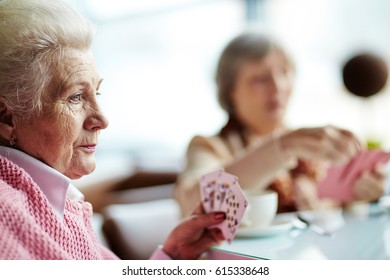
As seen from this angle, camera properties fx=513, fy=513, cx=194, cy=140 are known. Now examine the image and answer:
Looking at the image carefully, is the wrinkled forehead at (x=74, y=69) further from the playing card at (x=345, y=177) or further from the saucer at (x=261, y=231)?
the playing card at (x=345, y=177)

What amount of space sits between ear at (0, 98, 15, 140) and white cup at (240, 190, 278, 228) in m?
0.50

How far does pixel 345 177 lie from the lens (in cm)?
136

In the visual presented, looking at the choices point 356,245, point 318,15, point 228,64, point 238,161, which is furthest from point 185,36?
point 356,245

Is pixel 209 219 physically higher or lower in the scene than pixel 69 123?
lower

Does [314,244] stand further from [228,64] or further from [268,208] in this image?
[228,64]

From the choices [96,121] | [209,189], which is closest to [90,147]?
[96,121]

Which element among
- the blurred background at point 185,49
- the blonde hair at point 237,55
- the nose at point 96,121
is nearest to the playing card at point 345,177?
the blonde hair at point 237,55

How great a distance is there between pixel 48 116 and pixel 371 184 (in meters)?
0.97

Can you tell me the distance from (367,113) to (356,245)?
1631 mm

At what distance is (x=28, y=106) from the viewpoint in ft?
2.20

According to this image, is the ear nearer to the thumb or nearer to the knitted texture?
the knitted texture

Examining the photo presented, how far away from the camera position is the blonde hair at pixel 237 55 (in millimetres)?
1506

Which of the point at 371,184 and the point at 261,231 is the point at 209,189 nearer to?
the point at 261,231

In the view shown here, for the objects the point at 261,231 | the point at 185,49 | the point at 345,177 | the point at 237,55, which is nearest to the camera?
the point at 261,231
